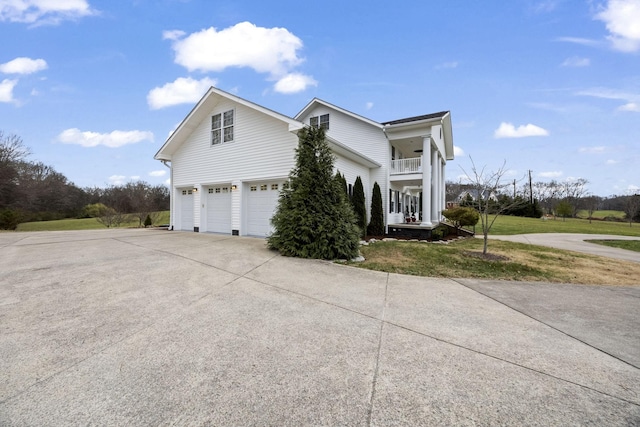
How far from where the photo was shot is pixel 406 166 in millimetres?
15781

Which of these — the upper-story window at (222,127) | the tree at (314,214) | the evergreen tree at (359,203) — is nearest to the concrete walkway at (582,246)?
the evergreen tree at (359,203)

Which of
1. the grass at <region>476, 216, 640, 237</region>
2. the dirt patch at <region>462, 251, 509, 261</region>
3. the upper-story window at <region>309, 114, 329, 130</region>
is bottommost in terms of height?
the dirt patch at <region>462, 251, 509, 261</region>

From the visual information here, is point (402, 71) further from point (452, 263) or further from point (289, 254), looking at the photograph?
point (289, 254)

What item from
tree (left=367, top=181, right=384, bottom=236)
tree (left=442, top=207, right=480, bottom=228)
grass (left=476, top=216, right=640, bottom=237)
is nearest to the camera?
tree (left=367, top=181, right=384, bottom=236)

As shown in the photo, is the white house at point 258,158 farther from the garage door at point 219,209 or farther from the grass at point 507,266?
the grass at point 507,266

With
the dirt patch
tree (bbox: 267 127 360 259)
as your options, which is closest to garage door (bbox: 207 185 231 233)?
tree (bbox: 267 127 360 259)

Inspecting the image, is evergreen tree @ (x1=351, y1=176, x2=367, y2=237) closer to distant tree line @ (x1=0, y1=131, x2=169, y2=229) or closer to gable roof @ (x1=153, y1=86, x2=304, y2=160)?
gable roof @ (x1=153, y1=86, x2=304, y2=160)

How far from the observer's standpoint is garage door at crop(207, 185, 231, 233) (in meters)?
13.2

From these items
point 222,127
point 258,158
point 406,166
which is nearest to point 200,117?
point 222,127

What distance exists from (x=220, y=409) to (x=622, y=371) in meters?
3.74

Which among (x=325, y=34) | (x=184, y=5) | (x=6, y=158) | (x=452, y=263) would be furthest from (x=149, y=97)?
(x=452, y=263)

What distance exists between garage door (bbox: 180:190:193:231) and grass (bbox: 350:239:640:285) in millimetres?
10205

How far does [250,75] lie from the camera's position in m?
15.4

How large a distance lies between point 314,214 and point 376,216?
23.8 feet
